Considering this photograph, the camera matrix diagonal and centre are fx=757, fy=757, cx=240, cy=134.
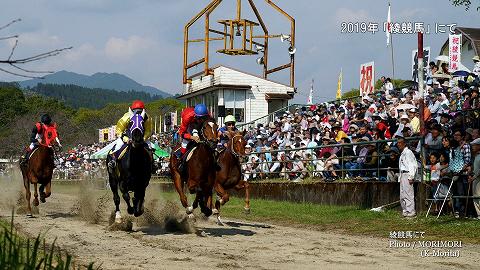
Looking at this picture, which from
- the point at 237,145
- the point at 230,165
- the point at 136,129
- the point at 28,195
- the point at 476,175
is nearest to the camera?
the point at 136,129

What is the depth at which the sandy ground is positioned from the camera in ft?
34.5

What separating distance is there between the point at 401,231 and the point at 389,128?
24.6 feet

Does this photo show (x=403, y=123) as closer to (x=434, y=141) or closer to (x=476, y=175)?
(x=434, y=141)

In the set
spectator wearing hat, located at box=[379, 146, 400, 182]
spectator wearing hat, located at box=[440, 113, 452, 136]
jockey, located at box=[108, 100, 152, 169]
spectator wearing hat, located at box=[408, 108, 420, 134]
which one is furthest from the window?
jockey, located at box=[108, 100, 152, 169]

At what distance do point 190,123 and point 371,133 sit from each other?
10014mm

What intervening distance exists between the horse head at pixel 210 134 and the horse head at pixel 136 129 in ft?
4.15

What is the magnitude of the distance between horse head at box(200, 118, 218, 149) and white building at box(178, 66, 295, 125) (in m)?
38.1

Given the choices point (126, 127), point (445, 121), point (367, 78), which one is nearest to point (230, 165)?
point (126, 127)

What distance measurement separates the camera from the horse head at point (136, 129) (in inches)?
580

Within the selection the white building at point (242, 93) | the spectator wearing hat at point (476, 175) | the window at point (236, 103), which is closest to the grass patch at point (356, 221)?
the spectator wearing hat at point (476, 175)

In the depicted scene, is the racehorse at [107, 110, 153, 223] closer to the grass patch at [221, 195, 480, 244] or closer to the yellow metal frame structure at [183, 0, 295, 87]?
the grass patch at [221, 195, 480, 244]

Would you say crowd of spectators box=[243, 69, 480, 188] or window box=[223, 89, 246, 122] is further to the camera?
window box=[223, 89, 246, 122]

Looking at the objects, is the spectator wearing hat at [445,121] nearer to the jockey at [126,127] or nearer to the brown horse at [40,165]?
the jockey at [126,127]

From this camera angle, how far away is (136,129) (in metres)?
14.7
